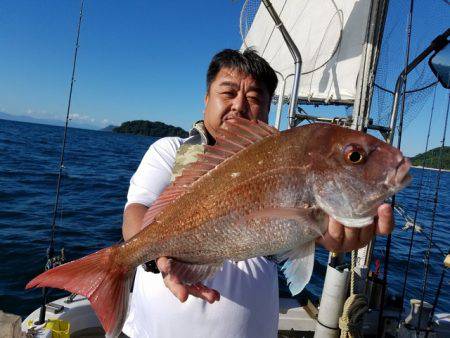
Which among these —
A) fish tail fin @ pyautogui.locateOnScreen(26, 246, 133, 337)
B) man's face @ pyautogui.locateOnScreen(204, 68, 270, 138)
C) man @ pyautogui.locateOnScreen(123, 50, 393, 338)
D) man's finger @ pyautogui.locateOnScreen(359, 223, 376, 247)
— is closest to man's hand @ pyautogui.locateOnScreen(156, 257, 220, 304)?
fish tail fin @ pyautogui.locateOnScreen(26, 246, 133, 337)

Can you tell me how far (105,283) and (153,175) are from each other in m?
0.98

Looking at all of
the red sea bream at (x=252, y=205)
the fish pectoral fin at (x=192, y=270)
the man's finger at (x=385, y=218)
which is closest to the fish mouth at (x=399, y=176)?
the red sea bream at (x=252, y=205)

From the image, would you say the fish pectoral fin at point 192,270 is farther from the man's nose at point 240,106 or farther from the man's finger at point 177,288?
the man's nose at point 240,106

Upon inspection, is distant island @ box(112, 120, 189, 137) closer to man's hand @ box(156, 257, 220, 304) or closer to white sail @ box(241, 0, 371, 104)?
white sail @ box(241, 0, 371, 104)

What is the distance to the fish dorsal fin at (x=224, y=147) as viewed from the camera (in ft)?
6.55

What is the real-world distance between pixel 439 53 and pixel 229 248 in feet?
15.9

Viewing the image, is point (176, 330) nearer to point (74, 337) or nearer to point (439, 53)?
point (74, 337)

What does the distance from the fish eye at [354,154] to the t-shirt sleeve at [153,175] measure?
1.52 metres

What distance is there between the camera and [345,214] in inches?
69.4

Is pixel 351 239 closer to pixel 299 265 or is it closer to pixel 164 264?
pixel 299 265

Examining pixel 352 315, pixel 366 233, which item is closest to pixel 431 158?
pixel 352 315

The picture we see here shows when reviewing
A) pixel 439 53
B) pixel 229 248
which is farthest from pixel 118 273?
pixel 439 53

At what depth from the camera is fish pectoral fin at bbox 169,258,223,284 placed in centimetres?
202

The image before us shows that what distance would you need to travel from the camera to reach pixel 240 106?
110 inches
